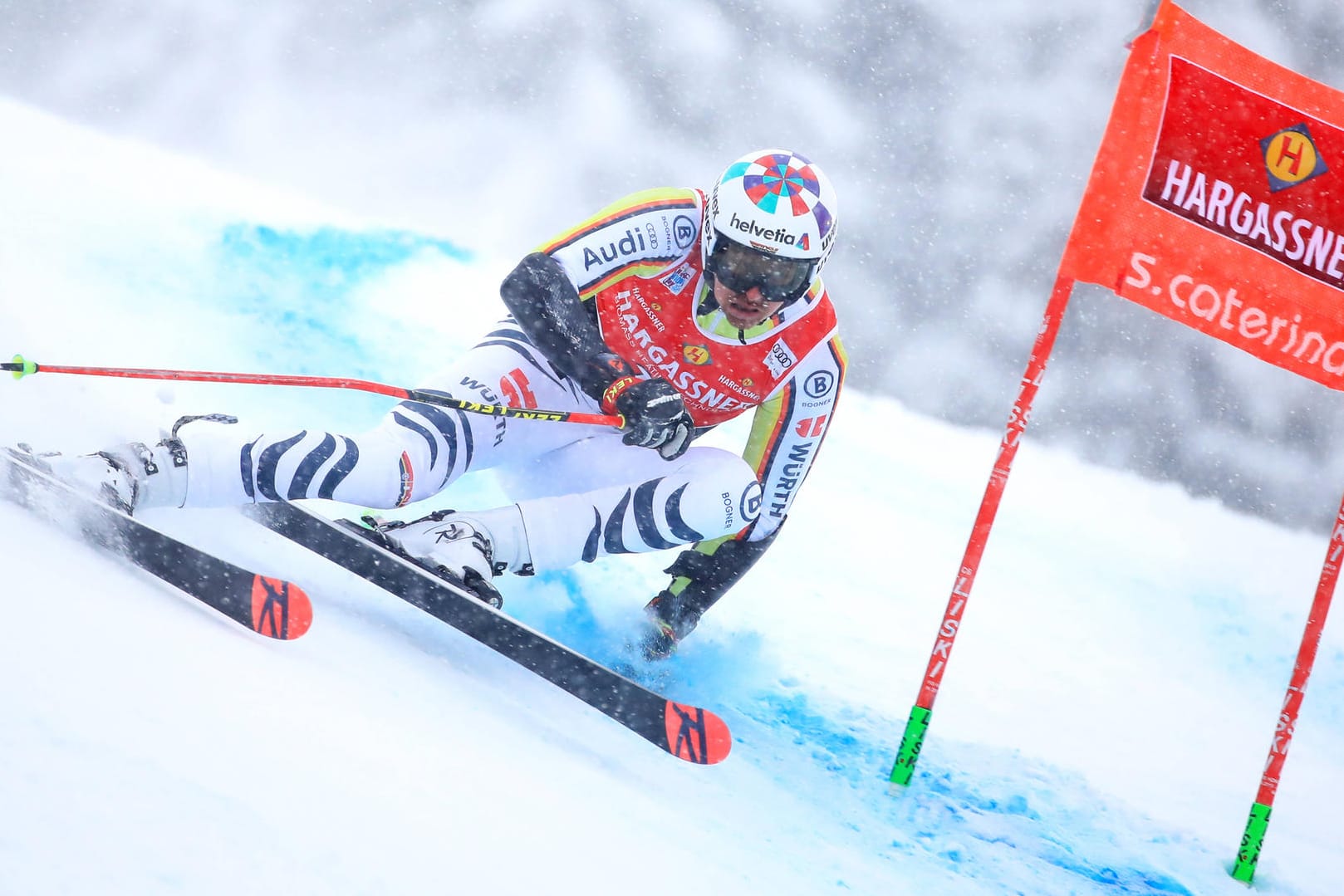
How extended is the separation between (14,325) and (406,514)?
1.58 metres

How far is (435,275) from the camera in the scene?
7.29 metres

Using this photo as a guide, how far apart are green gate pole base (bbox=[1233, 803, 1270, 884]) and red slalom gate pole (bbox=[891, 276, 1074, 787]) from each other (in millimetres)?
1000

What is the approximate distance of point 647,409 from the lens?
2602mm

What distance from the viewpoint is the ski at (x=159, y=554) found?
2033 millimetres

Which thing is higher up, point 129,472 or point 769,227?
point 769,227

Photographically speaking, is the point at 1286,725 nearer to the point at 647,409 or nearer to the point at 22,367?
the point at 647,409

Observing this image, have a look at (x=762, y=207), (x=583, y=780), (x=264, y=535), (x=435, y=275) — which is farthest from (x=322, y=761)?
(x=435, y=275)

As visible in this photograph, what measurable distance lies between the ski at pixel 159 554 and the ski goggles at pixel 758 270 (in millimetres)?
1299

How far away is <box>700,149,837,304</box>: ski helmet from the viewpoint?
2637 millimetres

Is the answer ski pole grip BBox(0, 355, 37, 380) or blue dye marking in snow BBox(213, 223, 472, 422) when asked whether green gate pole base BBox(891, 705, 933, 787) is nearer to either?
ski pole grip BBox(0, 355, 37, 380)

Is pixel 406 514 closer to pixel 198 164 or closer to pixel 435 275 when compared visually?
pixel 435 275

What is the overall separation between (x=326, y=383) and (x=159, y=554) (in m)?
0.60

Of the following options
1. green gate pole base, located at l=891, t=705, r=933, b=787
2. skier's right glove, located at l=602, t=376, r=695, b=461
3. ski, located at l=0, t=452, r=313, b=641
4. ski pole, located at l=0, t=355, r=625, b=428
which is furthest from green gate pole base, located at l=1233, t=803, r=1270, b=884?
ski, located at l=0, t=452, r=313, b=641

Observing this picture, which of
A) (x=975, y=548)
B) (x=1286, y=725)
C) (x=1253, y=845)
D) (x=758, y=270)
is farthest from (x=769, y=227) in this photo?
(x=1253, y=845)
